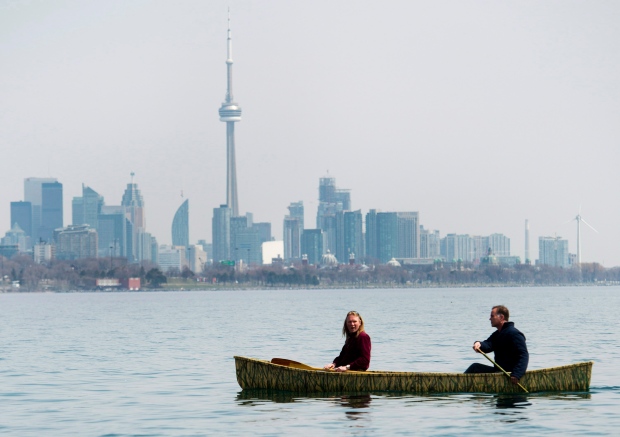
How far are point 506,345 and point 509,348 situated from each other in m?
0.18

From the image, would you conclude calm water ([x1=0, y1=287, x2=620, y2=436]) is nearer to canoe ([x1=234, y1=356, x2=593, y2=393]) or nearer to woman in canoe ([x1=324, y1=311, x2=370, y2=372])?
canoe ([x1=234, y1=356, x2=593, y2=393])

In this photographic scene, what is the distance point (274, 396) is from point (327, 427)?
543 centimetres

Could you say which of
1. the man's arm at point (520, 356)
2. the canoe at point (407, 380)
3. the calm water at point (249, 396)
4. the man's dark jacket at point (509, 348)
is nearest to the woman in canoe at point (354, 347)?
the canoe at point (407, 380)

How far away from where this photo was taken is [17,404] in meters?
36.0

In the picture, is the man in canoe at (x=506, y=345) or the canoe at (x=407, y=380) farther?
the canoe at (x=407, y=380)

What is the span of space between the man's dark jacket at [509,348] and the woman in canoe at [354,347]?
9.62 ft

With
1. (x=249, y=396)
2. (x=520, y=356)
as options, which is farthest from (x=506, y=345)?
(x=249, y=396)

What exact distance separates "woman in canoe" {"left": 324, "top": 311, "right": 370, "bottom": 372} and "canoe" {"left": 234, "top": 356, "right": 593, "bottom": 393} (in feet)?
0.66

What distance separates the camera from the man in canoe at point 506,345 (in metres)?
30.8

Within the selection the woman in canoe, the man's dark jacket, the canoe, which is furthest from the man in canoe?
the woman in canoe

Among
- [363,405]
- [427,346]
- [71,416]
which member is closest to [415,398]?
[363,405]

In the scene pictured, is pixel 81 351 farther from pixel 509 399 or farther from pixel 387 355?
pixel 509 399

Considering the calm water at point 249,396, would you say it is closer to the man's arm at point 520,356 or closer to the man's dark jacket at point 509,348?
the man's arm at point 520,356

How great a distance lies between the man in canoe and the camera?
1214 inches
